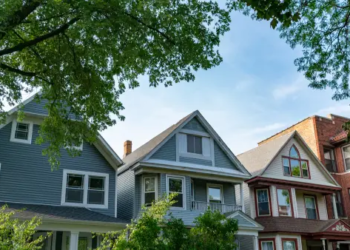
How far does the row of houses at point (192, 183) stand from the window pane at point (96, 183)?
2.1 inches

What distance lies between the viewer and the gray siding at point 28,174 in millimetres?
17641

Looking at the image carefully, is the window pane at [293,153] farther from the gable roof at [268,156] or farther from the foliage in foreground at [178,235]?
→ the foliage in foreground at [178,235]

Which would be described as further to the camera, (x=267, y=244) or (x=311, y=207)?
(x=311, y=207)

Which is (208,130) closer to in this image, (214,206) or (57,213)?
(214,206)

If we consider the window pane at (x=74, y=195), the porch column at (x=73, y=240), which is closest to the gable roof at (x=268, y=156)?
the window pane at (x=74, y=195)

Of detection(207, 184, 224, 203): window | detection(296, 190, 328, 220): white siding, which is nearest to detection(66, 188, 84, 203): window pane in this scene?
detection(207, 184, 224, 203): window

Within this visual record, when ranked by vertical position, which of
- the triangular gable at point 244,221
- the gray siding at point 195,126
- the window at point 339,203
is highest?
the gray siding at point 195,126

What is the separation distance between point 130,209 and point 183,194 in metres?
3.09

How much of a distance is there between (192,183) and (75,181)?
6.98 metres

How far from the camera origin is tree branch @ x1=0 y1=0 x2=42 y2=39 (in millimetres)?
10041

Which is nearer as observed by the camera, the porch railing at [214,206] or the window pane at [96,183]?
the window pane at [96,183]

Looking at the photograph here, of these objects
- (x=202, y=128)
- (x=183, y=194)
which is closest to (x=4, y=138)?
(x=183, y=194)

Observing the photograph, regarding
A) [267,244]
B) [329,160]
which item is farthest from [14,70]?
Answer: [329,160]

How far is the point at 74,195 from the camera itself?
19.2m
